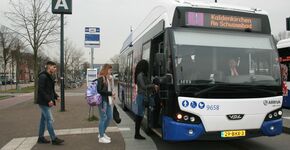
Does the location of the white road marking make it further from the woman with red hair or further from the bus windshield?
the bus windshield

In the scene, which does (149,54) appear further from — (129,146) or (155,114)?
(129,146)

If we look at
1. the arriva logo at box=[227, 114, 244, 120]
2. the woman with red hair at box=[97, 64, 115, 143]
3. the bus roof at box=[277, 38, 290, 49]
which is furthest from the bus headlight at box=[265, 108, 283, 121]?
the bus roof at box=[277, 38, 290, 49]

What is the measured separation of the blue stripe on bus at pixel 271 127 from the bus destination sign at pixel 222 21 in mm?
1839

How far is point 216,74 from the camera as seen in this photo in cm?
694

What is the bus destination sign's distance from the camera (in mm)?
7266

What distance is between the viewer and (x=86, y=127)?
440 inches

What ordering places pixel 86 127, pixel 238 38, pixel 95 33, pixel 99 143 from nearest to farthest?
pixel 238 38
pixel 99 143
pixel 86 127
pixel 95 33

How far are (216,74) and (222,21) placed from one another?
3.75 feet

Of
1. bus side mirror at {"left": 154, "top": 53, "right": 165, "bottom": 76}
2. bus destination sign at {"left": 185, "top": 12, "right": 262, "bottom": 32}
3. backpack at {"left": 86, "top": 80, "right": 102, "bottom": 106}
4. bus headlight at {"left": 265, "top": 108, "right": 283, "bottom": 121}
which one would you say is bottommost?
bus headlight at {"left": 265, "top": 108, "right": 283, "bottom": 121}

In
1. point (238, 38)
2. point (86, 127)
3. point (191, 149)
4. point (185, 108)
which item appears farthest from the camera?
point (86, 127)

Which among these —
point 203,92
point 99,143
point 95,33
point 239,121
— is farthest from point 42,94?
point 95,33

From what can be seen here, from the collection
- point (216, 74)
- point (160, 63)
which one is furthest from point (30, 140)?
point (216, 74)

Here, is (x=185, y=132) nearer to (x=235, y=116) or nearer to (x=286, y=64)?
(x=235, y=116)

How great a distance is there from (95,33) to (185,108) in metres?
9.56
